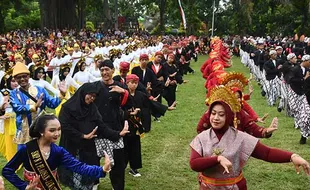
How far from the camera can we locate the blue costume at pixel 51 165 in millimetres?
3943

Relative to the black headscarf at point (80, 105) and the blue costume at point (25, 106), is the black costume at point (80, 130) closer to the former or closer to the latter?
the black headscarf at point (80, 105)

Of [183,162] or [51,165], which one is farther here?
[183,162]

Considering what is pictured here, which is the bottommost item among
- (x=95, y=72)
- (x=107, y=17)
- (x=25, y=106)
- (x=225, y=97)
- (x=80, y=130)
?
(x=95, y=72)

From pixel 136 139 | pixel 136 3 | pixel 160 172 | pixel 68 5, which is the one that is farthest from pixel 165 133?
pixel 136 3

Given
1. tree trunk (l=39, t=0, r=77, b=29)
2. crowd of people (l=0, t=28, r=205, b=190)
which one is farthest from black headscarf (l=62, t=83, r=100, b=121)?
tree trunk (l=39, t=0, r=77, b=29)

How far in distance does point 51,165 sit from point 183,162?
4175mm

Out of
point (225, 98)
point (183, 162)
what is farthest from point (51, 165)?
point (183, 162)

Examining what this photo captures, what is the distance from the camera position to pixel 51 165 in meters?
4.08

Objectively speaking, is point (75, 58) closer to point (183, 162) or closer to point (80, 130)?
point (183, 162)

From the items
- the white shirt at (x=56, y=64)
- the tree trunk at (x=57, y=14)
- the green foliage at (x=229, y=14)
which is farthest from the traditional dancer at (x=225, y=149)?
the tree trunk at (x=57, y=14)

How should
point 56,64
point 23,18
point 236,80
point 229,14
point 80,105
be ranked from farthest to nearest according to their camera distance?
point 23,18 → point 229,14 → point 56,64 → point 236,80 → point 80,105

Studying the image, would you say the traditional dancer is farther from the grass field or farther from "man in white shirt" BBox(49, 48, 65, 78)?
"man in white shirt" BBox(49, 48, 65, 78)

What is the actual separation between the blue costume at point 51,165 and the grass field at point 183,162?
2.67 metres

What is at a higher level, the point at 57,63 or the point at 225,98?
the point at 225,98
